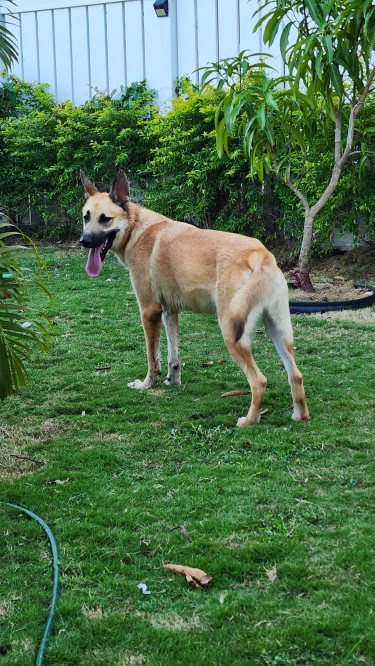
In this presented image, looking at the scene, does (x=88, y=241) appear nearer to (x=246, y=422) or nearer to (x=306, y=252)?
(x=246, y=422)

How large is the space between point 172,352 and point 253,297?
4.02 feet

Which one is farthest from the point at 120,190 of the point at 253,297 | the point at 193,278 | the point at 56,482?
the point at 56,482

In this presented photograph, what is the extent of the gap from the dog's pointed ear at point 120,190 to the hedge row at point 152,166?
11.4ft

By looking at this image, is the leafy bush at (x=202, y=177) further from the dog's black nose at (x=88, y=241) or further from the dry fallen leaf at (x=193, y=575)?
the dry fallen leaf at (x=193, y=575)

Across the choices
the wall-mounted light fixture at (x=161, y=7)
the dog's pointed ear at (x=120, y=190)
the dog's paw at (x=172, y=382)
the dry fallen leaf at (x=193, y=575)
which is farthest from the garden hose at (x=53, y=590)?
the wall-mounted light fixture at (x=161, y=7)

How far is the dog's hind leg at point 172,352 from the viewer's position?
4891 millimetres

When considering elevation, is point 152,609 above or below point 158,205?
below

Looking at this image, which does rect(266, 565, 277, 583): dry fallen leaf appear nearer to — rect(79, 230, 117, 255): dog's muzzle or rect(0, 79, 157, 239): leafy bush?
rect(79, 230, 117, 255): dog's muzzle

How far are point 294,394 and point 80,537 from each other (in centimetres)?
169

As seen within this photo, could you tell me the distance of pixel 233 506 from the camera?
290 cm

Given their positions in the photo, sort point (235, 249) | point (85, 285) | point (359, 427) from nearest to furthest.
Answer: point (359, 427)
point (235, 249)
point (85, 285)

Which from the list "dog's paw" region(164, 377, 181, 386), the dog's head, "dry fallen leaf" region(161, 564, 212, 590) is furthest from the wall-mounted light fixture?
"dry fallen leaf" region(161, 564, 212, 590)

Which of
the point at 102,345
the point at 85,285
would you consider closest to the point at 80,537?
the point at 102,345

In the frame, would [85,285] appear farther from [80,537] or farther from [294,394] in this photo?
[80,537]
